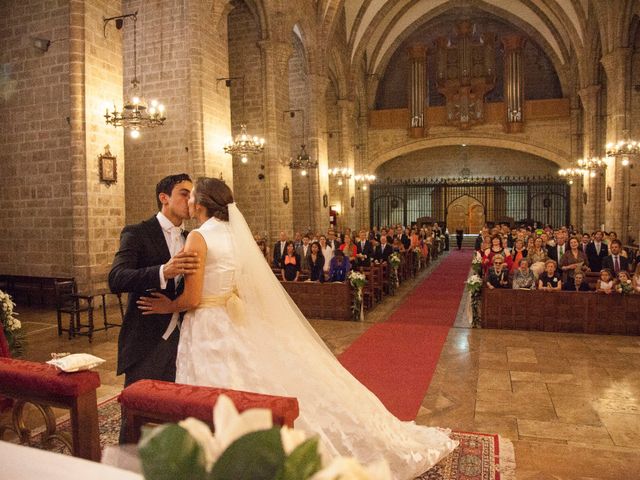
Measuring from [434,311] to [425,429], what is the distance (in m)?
6.58

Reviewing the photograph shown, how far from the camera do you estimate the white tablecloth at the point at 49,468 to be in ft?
3.86

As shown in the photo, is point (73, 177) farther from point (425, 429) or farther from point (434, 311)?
point (425, 429)

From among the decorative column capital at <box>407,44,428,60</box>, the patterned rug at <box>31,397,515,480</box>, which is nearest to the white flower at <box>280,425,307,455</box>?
the patterned rug at <box>31,397,515,480</box>

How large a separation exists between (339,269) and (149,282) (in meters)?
7.39

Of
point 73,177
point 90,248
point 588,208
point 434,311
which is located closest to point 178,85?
point 73,177

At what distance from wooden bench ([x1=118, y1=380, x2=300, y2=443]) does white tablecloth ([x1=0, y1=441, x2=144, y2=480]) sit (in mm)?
1130

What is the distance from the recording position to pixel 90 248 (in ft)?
32.0

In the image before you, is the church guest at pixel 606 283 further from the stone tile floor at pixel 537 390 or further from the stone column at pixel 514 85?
the stone column at pixel 514 85

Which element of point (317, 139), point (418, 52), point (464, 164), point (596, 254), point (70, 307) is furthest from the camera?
point (464, 164)

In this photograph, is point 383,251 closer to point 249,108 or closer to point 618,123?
point 249,108

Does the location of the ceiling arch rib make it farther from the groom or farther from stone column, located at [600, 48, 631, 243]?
the groom

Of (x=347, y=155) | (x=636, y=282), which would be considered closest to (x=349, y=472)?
(x=636, y=282)

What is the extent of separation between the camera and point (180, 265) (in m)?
2.95

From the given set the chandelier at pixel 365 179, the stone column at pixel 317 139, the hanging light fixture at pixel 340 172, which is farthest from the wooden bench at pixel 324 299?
the chandelier at pixel 365 179
